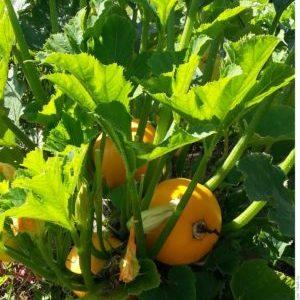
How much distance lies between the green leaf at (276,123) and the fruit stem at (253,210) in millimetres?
96

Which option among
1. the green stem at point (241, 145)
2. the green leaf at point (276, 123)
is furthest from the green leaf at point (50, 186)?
the green leaf at point (276, 123)

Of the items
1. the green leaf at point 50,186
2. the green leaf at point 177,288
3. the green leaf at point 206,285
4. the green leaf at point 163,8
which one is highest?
the green leaf at point 163,8

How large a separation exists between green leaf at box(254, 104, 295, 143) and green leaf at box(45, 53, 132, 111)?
17.0 inches

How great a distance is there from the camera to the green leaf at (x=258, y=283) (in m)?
1.17

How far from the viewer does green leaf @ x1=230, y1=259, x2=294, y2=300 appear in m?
1.17

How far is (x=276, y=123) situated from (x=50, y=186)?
0.55m

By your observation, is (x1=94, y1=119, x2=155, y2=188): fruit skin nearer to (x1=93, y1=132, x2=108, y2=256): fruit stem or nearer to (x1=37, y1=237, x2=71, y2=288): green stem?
(x1=93, y1=132, x2=108, y2=256): fruit stem

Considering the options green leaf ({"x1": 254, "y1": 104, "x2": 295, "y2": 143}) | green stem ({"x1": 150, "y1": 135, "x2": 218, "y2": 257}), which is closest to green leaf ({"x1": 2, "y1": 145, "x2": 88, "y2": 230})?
green stem ({"x1": 150, "y1": 135, "x2": 218, "y2": 257})

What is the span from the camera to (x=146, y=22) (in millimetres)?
1309

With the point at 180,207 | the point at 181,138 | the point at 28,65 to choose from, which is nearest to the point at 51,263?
the point at 180,207

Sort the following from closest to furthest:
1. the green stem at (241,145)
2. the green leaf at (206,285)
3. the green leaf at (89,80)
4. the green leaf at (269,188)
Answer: the green leaf at (89,80), the green leaf at (269,188), the green stem at (241,145), the green leaf at (206,285)

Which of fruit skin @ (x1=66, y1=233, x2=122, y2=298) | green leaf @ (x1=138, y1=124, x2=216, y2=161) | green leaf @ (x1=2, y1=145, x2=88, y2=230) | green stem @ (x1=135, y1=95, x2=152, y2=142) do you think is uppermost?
green leaf @ (x1=138, y1=124, x2=216, y2=161)

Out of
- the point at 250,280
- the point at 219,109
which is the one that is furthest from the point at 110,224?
the point at 219,109

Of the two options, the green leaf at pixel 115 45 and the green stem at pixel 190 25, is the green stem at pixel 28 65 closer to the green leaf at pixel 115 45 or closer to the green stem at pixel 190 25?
the green leaf at pixel 115 45
